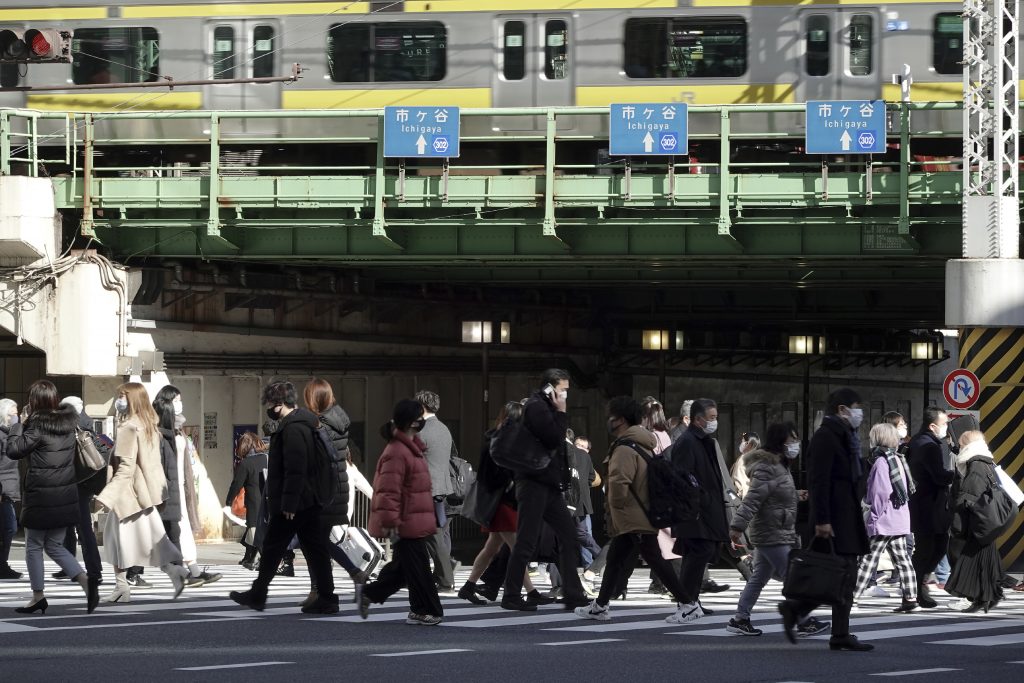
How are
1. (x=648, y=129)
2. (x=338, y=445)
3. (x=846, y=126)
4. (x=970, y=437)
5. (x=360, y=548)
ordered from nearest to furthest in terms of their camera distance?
(x=338, y=445) < (x=970, y=437) < (x=360, y=548) < (x=846, y=126) < (x=648, y=129)

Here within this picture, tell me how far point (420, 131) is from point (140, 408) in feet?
37.6

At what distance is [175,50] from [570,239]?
260 inches

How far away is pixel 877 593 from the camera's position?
54.9 ft

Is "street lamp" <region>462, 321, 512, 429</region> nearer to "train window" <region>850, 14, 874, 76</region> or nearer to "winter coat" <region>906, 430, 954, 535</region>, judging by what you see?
"train window" <region>850, 14, 874, 76</region>

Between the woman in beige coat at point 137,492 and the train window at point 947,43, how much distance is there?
15.3 metres

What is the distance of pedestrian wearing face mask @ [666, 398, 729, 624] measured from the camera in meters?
12.9

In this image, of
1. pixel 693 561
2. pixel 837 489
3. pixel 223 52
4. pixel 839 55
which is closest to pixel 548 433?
A: pixel 693 561

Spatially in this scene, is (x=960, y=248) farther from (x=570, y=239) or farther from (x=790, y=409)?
(x=790, y=409)

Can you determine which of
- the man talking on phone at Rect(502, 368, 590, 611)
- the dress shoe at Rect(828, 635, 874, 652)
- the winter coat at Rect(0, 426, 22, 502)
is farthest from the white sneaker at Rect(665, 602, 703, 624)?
the winter coat at Rect(0, 426, 22, 502)

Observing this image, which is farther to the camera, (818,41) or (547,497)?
(818,41)

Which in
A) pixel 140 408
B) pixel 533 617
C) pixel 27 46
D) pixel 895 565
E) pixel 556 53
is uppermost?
pixel 556 53

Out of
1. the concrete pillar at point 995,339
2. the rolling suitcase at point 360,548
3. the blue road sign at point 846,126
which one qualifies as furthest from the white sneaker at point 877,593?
the blue road sign at point 846,126

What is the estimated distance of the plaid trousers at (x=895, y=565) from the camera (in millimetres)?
14859

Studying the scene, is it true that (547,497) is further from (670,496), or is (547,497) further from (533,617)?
(670,496)
